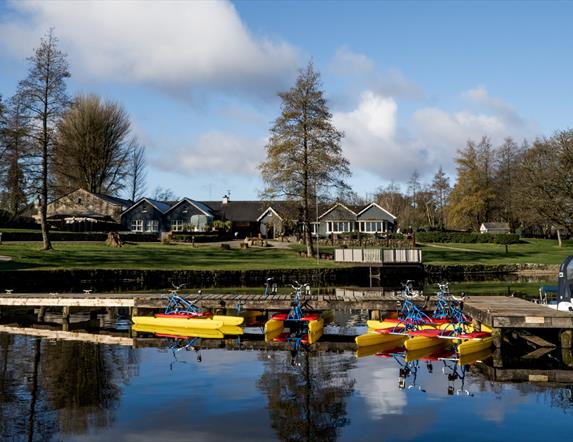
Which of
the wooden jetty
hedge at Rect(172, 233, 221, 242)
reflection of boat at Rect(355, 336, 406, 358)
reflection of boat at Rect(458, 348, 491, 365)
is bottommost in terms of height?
reflection of boat at Rect(458, 348, 491, 365)

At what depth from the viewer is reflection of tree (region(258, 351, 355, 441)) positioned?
1184 cm

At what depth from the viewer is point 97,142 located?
87.2 m

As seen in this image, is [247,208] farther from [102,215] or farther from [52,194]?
[52,194]

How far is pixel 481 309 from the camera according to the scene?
19547 millimetres

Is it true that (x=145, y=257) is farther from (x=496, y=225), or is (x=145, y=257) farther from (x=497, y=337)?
(x=496, y=225)

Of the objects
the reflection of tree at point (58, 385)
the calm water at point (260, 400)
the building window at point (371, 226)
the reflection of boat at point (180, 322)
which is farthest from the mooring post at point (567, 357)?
the building window at point (371, 226)

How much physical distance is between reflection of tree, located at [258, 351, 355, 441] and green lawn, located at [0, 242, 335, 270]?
91.4 feet

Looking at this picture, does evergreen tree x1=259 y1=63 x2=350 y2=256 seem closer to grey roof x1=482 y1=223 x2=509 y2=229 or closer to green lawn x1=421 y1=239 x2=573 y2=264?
green lawn x1=421 y1=239 x2=573 y2=264

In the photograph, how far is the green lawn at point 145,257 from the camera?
44.6 meters

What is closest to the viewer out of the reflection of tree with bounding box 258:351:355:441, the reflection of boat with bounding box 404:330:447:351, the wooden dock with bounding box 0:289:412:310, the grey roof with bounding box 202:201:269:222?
the reflection of tree with bounding box 258:351:355:441

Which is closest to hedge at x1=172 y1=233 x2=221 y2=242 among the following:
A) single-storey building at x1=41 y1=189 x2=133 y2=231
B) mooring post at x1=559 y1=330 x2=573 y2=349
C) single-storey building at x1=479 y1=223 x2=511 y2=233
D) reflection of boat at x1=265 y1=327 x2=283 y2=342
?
single-storey building at x1=41 y1=189 x2=133 y2=231

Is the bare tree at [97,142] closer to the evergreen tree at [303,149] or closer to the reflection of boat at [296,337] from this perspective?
the evergreen tree at [303,149]

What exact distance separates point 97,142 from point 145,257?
4196cm

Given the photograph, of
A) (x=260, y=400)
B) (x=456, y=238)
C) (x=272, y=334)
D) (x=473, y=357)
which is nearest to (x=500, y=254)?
(x=456, y=238)
